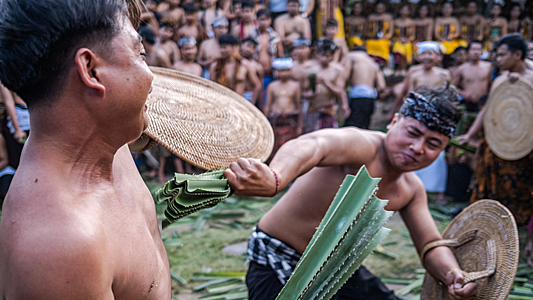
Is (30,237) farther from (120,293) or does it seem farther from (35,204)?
(120,293)

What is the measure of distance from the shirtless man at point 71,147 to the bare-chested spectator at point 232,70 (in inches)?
277

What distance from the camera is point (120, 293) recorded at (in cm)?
118

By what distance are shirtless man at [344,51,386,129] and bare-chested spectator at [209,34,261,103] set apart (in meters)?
1.83

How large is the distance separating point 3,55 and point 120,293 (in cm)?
67

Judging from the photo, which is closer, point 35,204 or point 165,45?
point 35,204

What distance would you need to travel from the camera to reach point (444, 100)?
272 cm

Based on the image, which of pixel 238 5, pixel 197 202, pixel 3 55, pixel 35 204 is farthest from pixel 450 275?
pixel 238 5

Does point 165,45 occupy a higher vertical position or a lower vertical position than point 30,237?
lower

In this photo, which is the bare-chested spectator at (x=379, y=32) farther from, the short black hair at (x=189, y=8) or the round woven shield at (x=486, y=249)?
the round woven shield at (x=486, y=249)

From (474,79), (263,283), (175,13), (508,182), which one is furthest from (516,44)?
(175,13)

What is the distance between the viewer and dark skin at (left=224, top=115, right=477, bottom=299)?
7.92ft

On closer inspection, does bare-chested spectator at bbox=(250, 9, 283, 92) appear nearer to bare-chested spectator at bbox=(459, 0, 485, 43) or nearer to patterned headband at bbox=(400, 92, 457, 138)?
patterned headband at bbox=(400, 92, 457, 138)

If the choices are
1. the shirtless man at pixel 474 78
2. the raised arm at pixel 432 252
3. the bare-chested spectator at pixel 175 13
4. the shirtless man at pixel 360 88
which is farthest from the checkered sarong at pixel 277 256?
the bare-chested spectator at pixel 175 13

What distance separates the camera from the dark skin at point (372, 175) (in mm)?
2414
